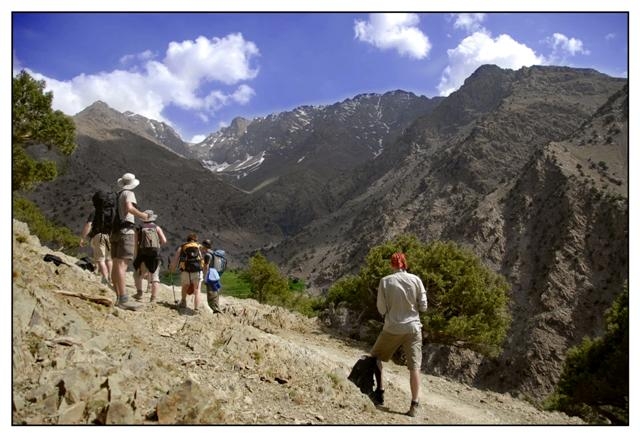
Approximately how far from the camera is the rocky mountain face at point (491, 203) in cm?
4991

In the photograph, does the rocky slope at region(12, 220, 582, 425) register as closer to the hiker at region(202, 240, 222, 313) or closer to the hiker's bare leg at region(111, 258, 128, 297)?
the hiker's bare leg at region(111, 258, 128, 297)

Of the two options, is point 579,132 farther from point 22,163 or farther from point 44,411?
point 44,411

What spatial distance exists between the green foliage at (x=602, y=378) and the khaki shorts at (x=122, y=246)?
18.3 m

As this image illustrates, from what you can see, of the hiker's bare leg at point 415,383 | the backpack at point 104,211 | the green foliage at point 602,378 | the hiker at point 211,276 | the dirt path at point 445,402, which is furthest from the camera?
the green foliage at point 602,378

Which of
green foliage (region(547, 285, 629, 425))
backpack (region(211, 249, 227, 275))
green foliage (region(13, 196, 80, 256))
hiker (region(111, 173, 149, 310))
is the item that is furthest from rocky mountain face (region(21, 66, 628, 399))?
hiker (region(111, 173, 149, 310))

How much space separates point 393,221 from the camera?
10081cm

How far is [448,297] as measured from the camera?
1838cm

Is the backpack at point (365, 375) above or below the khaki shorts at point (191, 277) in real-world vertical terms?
below

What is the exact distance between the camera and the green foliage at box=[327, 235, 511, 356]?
17.8m

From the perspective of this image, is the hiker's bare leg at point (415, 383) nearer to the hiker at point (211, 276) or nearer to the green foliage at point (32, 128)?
the hiker at point (211, 276)

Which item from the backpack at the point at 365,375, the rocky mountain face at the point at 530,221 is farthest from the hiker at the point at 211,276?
the rocky mountain face at the point at 530,221

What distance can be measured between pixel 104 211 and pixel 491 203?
2854 inches

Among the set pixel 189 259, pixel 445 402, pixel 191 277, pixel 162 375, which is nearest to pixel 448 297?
pixel 445 402

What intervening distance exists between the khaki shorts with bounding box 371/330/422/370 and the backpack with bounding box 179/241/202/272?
14.0 ft
